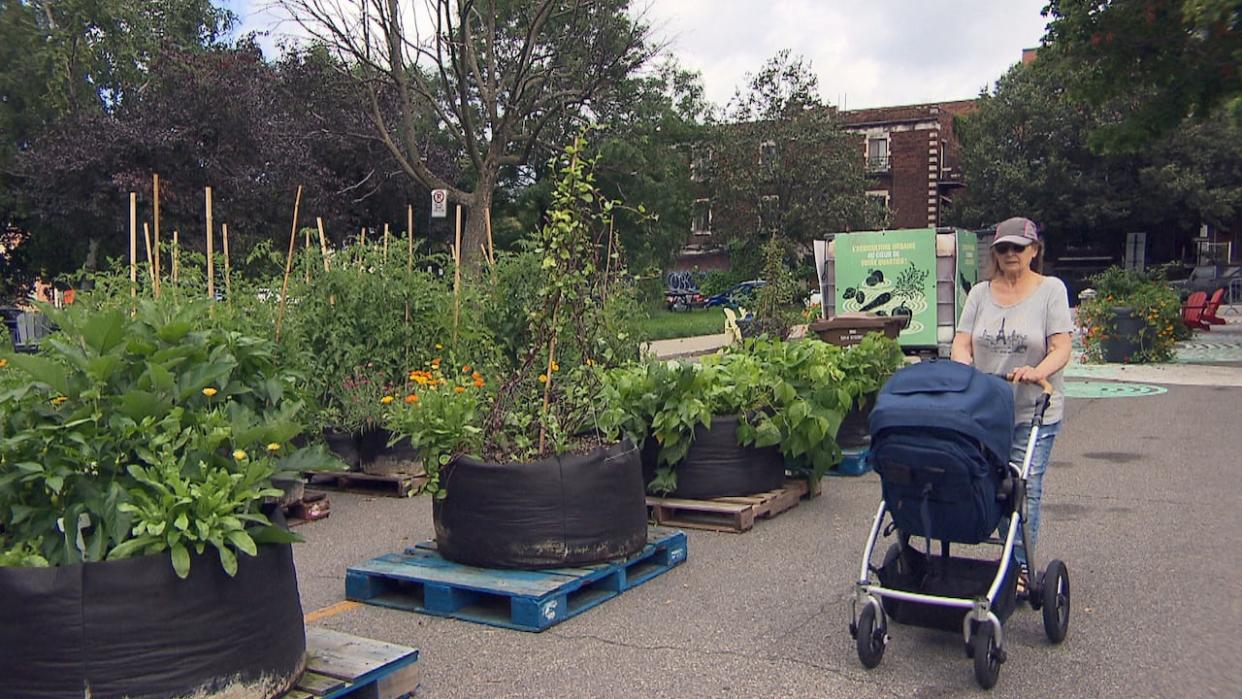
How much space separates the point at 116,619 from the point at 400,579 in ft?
7.01

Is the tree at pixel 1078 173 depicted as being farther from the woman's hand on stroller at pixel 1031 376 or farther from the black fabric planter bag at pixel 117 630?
the black fabric planter bag at pixel 117 630

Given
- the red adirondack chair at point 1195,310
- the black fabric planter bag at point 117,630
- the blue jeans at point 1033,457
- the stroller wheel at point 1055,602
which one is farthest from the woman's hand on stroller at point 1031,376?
the red adirondack chair at point 1195,310

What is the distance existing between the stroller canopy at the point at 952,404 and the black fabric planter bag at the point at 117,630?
2.53 meters

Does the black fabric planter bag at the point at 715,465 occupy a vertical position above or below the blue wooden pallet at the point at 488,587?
above

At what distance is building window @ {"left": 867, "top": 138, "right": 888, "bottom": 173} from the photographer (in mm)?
50062

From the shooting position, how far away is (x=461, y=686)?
169 inches

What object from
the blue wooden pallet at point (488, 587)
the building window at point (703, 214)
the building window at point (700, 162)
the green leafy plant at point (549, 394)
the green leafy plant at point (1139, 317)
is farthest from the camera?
the building window at point (703, 214)

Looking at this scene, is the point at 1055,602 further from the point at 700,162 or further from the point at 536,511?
the point at 700,162

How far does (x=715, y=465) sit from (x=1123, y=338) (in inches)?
504

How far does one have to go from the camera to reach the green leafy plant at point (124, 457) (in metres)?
3.31

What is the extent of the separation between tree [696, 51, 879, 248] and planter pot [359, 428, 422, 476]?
98.5ft

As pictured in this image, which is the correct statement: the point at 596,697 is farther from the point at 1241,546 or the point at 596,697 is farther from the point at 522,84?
the point at 522,84

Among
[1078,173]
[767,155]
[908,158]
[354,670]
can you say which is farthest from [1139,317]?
[908,158]

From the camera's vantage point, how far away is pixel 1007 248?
480 centimetres
